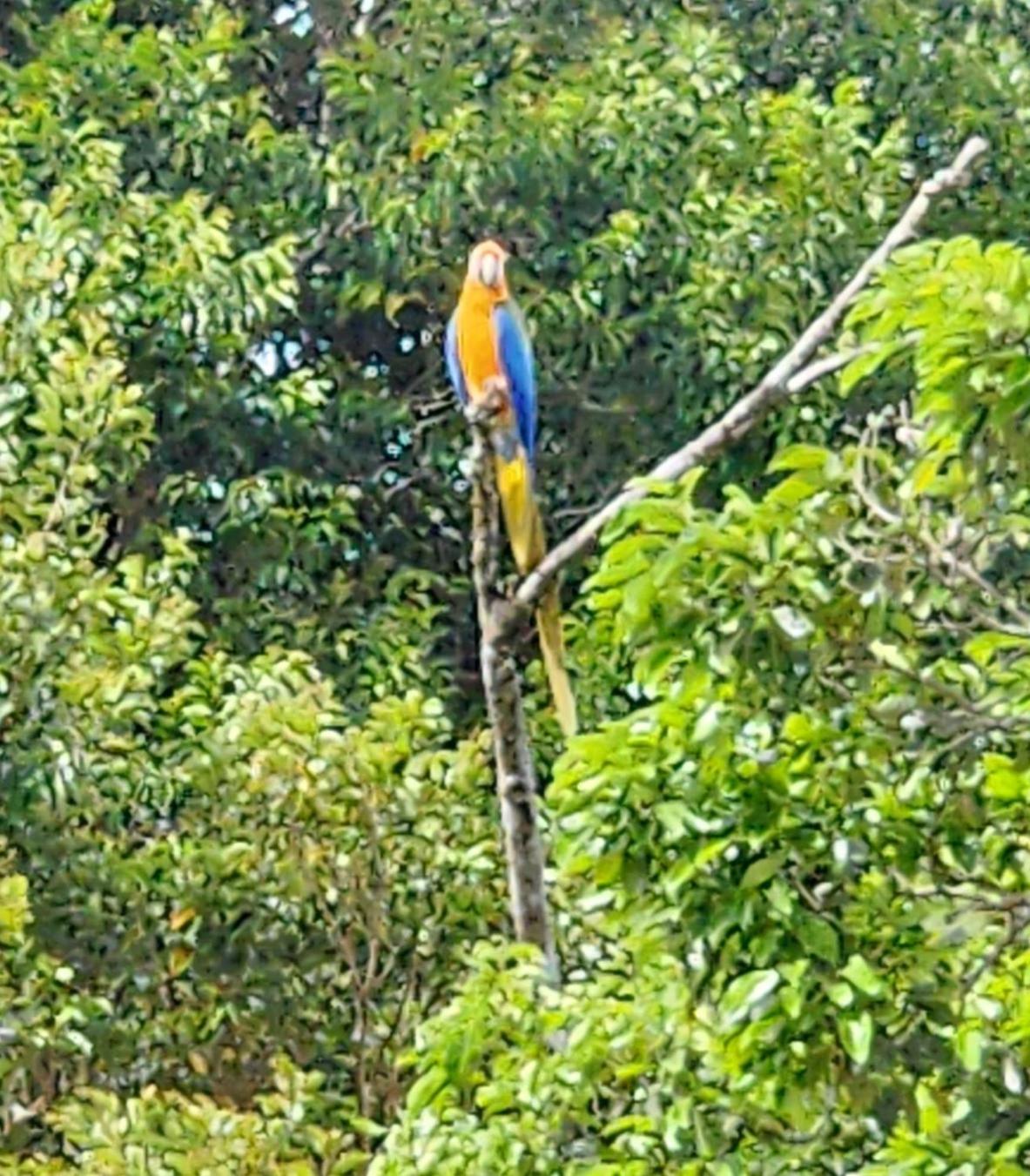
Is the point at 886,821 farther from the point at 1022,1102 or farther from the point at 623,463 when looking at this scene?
the point at 623,463

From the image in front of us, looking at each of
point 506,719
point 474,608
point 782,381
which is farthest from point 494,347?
point 782,381

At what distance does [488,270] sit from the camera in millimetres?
7766

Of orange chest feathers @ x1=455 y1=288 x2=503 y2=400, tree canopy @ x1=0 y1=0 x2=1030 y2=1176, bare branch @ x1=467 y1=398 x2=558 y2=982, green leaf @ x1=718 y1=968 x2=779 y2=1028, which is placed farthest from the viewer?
orange chest feathers @ x1=455 y1=288 x2=503 y2=400

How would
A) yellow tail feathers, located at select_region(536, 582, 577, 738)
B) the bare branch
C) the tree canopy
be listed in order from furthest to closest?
yellow tail feathers, located at select_region(536, 582, 577, 738), the bare branch, the tree canopy

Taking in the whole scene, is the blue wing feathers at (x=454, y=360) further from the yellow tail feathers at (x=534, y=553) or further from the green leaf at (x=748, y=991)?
the green leaf at (x=748, y=991)

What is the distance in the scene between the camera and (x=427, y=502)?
8867 mm

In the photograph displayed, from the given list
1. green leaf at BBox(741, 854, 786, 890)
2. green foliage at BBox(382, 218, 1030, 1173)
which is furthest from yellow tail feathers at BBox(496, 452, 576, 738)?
green leaf at BBox(741, 854, 786, 890)

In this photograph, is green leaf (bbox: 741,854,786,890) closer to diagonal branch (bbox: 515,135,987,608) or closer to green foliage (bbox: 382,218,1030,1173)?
green foliage (bbox: 382,218,1030,1173)

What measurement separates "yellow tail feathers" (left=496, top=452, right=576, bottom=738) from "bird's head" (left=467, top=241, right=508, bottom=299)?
0.74 m

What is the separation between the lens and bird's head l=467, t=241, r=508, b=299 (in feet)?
25.5

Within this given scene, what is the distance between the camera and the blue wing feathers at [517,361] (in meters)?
7.63

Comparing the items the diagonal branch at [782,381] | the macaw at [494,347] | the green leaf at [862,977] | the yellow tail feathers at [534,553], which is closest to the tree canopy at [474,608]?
the green leaf at [862,977]

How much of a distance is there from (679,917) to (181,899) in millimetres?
2995

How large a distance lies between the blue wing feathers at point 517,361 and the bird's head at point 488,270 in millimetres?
53
